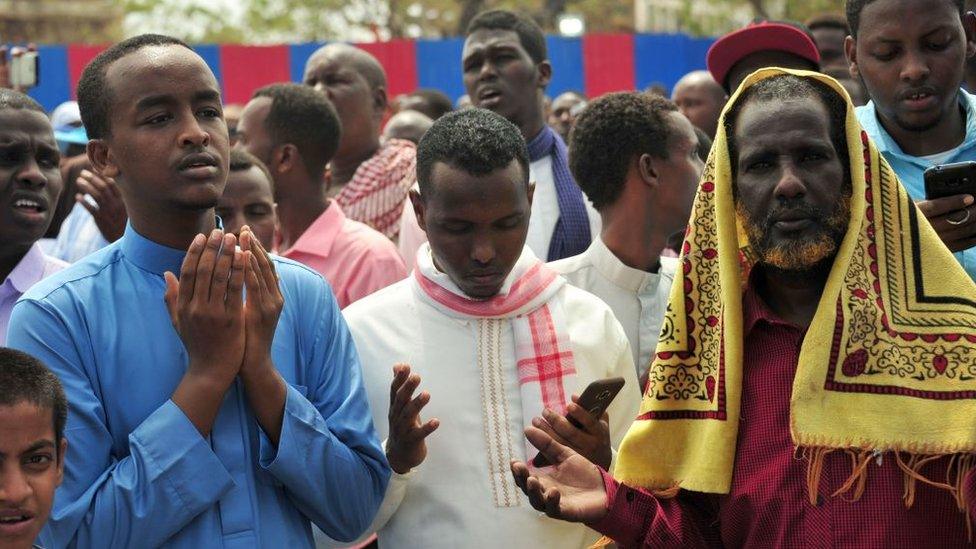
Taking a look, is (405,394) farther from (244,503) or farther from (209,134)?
(209,134)

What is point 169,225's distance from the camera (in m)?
3.54

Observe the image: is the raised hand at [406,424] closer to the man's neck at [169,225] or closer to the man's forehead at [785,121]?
the man's neck at [169,225]

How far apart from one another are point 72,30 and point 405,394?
142ft

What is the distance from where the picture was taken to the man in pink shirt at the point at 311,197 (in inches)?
213

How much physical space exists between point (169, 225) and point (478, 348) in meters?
1.01

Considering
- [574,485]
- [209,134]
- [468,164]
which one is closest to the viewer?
[574,485]

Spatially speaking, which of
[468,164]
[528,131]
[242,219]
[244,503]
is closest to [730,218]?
[468,164]

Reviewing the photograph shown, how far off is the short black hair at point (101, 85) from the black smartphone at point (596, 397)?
4.54 feet

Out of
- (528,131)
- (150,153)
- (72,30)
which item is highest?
(150,153)

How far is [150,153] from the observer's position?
11.5ft

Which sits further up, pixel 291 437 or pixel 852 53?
pixel 852 53

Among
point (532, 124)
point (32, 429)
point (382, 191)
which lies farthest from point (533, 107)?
point (32, 429)

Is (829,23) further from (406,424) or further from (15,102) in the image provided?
(406,424)

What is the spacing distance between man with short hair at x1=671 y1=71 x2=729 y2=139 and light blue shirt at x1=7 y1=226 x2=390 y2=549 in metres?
5.06
